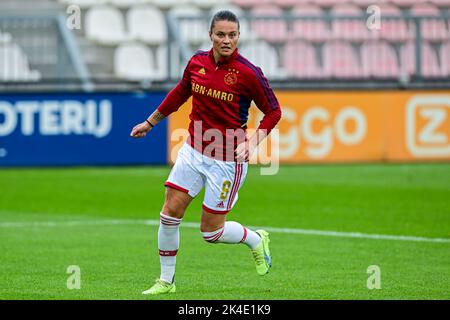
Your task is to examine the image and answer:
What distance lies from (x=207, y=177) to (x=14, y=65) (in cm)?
1251

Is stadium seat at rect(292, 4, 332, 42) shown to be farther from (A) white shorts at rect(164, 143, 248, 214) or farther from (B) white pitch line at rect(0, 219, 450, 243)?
(A) white shorts at rect(164, 143, 248, 214)

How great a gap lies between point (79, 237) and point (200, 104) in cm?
401

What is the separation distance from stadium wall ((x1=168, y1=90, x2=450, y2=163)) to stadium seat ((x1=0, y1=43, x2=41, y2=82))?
10.0 feet

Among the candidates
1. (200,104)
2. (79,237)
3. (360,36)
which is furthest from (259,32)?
(200,104)

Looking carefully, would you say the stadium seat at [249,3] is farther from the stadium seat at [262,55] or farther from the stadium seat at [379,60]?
the stadium seat at [379,60]

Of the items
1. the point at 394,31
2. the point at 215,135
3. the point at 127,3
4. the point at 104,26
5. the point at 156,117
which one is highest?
the point at 127,3

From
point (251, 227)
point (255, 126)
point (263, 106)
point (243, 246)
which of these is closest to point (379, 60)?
point (255, 126)

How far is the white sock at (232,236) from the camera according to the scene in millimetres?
9227

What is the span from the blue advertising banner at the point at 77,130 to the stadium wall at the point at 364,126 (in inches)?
34.7

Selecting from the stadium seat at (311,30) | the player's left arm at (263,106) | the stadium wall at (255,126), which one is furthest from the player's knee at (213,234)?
the stadium seat at (311,30)

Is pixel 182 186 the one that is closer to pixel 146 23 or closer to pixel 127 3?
pixel 146 23

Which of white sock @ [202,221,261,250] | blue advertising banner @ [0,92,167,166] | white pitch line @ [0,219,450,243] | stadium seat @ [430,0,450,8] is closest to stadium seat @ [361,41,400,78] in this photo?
blue advertising banner @ [0,92,167,166]

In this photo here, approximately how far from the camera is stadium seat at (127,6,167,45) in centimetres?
2542

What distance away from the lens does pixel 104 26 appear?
25266 mm
